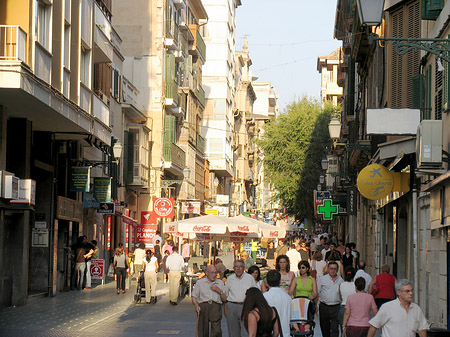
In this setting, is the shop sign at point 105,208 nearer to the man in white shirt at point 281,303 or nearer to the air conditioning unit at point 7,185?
the air conditioning unit at point 7,185

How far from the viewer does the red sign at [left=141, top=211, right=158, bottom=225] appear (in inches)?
1999

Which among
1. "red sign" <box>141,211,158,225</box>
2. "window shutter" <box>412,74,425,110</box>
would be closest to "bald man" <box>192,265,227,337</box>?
"window shutter" <box>412,74,425,110</box>

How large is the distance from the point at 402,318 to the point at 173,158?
141 feet

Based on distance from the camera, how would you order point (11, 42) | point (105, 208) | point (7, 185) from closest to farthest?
1. point (11, 42)
2. point (7, 185)
3. point (105, 208)

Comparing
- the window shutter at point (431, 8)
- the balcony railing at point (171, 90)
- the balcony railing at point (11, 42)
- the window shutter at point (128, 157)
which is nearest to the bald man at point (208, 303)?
the window shutter at point (431, 8)

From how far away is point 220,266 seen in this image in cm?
2409

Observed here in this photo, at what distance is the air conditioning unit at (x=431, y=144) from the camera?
54.3 feet

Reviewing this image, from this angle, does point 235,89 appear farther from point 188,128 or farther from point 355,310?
point 355,310

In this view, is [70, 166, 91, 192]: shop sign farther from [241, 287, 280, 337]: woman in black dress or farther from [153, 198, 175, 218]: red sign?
[241, 287, 280, 337]: woman in black dress

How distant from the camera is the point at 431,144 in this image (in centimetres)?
1659

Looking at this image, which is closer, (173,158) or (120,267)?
(120,267)

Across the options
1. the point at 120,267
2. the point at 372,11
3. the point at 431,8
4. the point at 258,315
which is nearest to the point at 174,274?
the point at 120,267

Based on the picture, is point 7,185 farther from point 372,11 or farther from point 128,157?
point 128,157

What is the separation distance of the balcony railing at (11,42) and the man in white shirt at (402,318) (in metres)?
12.2
